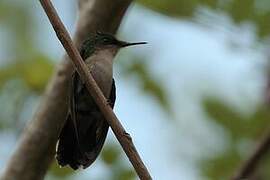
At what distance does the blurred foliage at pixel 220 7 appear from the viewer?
5.90 meters

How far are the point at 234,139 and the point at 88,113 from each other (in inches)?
92.8

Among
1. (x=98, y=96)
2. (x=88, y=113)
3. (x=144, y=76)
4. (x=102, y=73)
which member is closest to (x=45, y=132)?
(x=88, y=113)

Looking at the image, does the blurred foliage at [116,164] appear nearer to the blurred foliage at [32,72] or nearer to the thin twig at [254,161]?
the blurred foliage at [32,72]

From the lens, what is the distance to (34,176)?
16.4 feet

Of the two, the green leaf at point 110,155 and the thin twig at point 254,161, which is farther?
the green leaf at point 110,155

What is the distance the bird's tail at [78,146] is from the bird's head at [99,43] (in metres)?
0.59

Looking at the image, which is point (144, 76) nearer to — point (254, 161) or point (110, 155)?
point (110, 155)

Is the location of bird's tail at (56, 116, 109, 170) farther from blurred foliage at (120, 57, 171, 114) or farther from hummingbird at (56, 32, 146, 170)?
blurred foliage at (120, 57, 171, 114)

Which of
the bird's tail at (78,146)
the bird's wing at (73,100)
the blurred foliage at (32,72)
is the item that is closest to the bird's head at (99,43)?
the bird's wing at (73,100)

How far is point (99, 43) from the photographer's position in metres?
4.96

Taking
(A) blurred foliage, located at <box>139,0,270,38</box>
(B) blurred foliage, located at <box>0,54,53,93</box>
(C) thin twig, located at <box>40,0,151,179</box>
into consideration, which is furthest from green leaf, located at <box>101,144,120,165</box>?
(C) thin twig, located at <box>40,0,151,179</box>

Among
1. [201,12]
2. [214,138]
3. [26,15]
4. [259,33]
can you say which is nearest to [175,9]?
[201,12]

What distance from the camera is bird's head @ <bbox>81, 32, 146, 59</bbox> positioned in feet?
16.2

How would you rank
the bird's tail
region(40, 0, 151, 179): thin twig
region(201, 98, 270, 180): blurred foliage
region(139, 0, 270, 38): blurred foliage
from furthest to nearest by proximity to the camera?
region(201, 98, 270, 180): blurred foliage, region(139, 0, 270, 38): blurred foliage, the bird's tail, region(40, 0, 151, 179): thin twig
